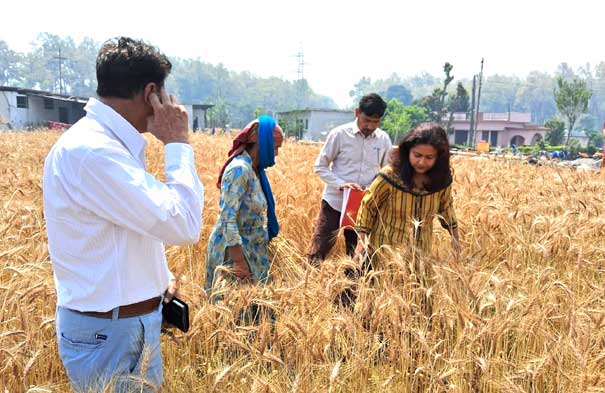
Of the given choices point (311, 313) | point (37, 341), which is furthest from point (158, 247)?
point (311, 313)

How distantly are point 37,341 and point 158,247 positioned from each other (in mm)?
720

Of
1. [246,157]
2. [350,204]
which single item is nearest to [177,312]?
[246,157]

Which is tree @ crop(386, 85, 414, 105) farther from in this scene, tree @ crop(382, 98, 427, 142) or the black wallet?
the black wallet

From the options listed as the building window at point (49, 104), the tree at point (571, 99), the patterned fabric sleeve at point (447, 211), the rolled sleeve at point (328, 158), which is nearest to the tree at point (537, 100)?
the tree at point (571, 99)

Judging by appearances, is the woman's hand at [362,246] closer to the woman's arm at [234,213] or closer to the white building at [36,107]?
the woman's arm at [234,213]

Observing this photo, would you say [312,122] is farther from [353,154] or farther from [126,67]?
[126,67]

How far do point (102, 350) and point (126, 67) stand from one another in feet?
2.84

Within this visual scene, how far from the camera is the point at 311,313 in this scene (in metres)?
2.17

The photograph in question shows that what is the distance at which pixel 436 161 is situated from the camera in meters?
2.76

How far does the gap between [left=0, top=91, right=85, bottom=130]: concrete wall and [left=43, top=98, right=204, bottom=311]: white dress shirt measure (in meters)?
35.3

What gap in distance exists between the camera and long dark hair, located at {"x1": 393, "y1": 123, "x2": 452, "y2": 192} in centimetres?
271

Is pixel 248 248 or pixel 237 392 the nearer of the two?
pixel 237 392

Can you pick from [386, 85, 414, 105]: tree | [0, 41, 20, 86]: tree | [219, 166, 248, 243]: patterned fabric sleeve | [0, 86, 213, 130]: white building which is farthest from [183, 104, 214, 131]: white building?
[0, 41, 20, 86]: tree

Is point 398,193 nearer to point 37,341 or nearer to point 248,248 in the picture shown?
point 248,248
